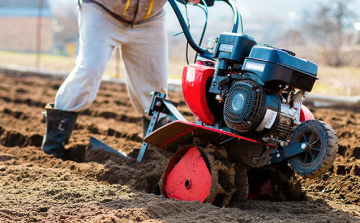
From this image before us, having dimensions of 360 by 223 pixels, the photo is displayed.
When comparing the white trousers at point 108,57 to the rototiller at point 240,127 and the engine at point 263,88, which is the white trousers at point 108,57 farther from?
the engine at point 263,88

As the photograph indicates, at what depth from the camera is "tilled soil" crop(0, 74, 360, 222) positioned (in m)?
2.24

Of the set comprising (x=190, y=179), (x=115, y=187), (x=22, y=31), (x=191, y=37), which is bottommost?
(x=115, y=187)

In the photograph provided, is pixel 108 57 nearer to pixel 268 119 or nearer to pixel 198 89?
pixel 198 89

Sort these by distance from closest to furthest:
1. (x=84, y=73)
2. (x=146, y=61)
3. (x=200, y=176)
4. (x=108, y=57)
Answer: (x=200, y=176) < (x=84, y=73) < (x=108, y=57) < (x=146, y=61)

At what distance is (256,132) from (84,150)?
1.99 metres

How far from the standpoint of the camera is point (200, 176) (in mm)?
2510

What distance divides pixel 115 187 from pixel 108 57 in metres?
1.29

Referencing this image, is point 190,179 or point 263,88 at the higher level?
point 263,88

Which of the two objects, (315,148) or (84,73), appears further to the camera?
(84,73)

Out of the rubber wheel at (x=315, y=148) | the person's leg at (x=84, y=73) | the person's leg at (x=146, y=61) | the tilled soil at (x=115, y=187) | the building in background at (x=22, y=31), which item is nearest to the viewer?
the rubber wheel at (x=315, y=148)

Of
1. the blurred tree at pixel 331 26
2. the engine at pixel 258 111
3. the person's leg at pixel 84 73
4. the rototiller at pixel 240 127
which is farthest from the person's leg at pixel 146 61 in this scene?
the blurred tree at pixel 331 26

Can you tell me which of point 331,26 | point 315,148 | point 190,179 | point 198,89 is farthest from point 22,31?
point 315,148

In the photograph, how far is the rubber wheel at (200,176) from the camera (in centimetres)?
242

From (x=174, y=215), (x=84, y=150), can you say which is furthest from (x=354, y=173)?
(x=84, y=150)
